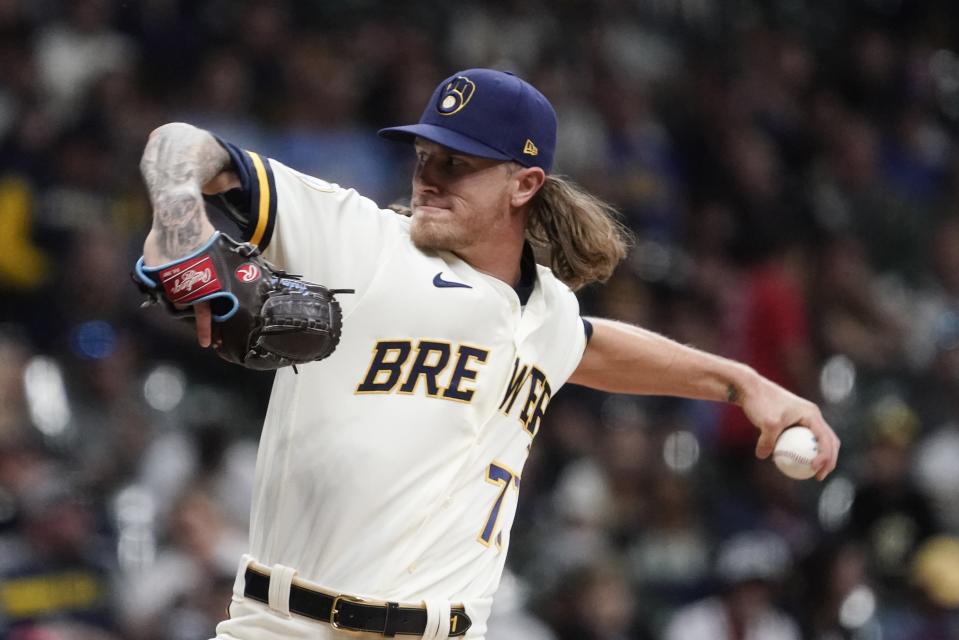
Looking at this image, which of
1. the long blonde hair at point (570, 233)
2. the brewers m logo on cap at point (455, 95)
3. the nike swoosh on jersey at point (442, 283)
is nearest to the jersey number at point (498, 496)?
the nike swoosh on jersey at point (442, 283)

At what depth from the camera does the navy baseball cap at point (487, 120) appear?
3938mm

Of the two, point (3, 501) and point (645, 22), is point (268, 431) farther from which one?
point (645, 22)

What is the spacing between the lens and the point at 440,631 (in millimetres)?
3686

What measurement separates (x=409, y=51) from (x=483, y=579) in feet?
22.6

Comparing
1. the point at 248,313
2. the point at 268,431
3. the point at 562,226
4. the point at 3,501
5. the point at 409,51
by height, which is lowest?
the point at 3,501

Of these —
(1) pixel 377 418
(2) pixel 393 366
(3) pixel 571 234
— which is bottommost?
(1) pixel 377 418

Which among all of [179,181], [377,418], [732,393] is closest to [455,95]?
[377,418]

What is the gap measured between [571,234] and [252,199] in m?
1.15

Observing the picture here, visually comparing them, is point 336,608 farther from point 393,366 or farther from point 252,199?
point 252,199

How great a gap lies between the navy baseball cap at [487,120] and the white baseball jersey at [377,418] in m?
0.29

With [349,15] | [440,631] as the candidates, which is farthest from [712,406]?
[440,631]

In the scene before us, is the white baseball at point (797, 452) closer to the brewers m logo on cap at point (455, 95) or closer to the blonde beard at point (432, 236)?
the blonde beard at point (432, 236)

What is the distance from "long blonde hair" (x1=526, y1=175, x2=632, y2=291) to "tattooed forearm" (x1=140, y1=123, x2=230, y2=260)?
1169 mm

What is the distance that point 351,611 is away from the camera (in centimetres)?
358
